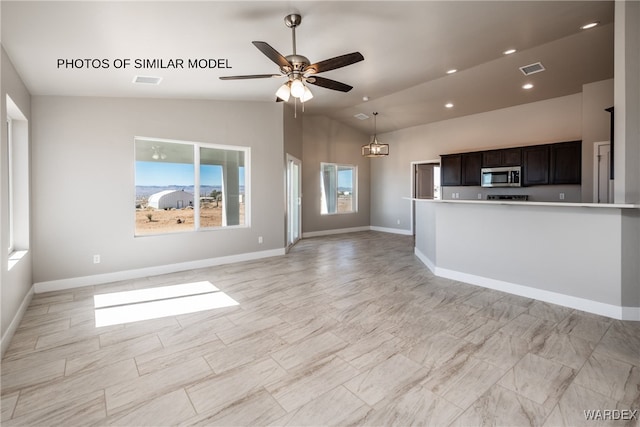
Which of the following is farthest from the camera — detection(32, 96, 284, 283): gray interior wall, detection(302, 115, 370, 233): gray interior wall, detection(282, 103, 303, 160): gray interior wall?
detection(302, 115, 370, 233): gray interior wall

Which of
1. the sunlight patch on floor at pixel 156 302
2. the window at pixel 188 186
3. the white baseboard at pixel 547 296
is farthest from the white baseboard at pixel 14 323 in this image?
the white baseboard at pixel 547 296

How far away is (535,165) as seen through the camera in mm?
6133

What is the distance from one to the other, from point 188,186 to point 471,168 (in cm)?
615

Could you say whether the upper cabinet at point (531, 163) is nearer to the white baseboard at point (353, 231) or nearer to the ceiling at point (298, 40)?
the ceiling at point (298, 40)

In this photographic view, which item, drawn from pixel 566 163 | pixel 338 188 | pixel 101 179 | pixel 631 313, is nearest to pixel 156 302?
pixel 101 179

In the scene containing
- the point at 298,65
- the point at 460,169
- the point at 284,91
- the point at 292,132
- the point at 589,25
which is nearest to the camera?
the point at 298,65

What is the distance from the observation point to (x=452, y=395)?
1901mm

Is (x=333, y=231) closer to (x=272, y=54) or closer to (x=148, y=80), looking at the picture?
(x=148, y=80)

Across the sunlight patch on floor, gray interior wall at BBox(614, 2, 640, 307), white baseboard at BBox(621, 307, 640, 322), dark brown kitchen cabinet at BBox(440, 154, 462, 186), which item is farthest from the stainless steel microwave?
the sunlight patch on floor

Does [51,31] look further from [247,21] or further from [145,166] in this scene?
[145,166]

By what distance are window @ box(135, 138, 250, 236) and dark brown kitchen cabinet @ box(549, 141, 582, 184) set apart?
5938 mm

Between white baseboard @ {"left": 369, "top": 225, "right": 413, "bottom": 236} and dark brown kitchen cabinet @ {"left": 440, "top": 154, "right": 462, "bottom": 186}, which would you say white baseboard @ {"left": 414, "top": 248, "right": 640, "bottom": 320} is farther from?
white baseboard @ {"left": 369, "top": 225, "right": 413, "bottom": 236}

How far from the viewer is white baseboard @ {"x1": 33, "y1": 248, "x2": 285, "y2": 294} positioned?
13.1ft

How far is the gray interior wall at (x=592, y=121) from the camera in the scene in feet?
17.2
